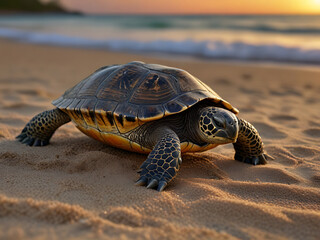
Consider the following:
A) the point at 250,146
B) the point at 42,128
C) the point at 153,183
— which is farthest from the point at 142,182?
the point at 42,128

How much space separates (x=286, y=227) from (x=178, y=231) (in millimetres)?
721

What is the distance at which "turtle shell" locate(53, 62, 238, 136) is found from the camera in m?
2.99

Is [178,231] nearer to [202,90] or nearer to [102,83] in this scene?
[202,90]

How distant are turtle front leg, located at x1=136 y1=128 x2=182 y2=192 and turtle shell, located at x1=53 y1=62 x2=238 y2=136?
35 centimetres

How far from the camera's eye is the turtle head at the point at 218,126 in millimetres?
2820

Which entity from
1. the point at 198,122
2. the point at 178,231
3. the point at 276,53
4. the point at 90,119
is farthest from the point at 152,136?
the point at 276,53

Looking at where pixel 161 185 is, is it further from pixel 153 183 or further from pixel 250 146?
pixel 250 146

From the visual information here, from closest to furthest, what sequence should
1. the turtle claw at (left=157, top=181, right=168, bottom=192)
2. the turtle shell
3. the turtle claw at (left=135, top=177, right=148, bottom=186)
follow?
the turtle claw at (left=157, top=181, right=168, bottom=192)
the turtle claw at (left=135, top=177, right=148, bottom=186)
the turtle shell

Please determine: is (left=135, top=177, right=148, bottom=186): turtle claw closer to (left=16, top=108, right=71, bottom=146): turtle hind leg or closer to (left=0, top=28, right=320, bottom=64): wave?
(left=16, top=108, right=71, bottom=146): turtle hind leg

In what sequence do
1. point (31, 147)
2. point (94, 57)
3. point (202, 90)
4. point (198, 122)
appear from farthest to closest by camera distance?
point (94, 57)
point (31, 147)
point (202, 90)
point (198, 122)

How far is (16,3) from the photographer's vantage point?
84.8m

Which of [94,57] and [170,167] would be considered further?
[94,57]

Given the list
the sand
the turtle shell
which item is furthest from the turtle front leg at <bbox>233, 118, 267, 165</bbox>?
the turtle shell

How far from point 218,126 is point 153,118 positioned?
0.61 m
